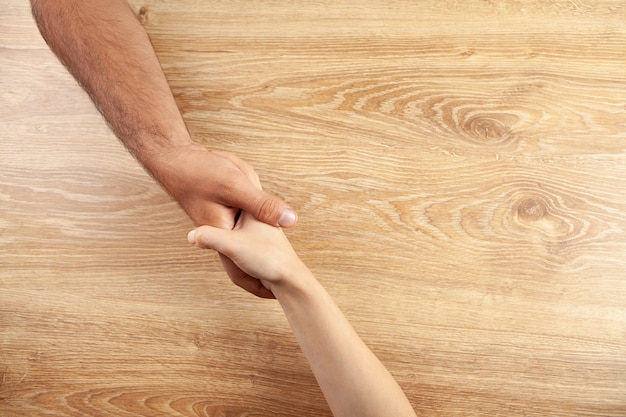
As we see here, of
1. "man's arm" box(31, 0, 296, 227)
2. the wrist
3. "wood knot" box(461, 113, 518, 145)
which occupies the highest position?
"wood knot" box(461, 113, 518, 145)

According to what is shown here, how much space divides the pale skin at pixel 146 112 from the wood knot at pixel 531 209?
39cm

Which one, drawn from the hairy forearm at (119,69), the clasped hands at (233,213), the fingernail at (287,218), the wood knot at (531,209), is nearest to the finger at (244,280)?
the clasped hands at (233,213)

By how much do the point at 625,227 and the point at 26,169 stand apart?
42.5 inches

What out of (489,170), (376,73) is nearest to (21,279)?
(376,73)

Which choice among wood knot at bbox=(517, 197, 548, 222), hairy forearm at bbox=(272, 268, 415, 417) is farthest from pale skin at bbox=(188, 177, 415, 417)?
wood knot at bbox=(517, 197, 548, 222)

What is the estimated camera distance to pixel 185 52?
1101mm

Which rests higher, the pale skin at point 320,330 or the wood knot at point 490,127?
the wood knot at point 490,127

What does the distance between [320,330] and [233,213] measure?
0.24m

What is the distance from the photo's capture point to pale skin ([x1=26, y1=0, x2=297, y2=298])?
892mm

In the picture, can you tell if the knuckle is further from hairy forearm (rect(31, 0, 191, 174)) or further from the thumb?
hairy forearm (rect(31, 0, 191, 174))

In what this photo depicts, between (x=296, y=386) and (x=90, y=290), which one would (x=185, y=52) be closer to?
(x=90, y=290)

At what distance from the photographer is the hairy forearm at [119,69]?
0.97 metres

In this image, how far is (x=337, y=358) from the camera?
0.84 m

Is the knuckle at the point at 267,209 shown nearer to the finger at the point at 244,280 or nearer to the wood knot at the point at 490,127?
the finger at the point at 244,280
